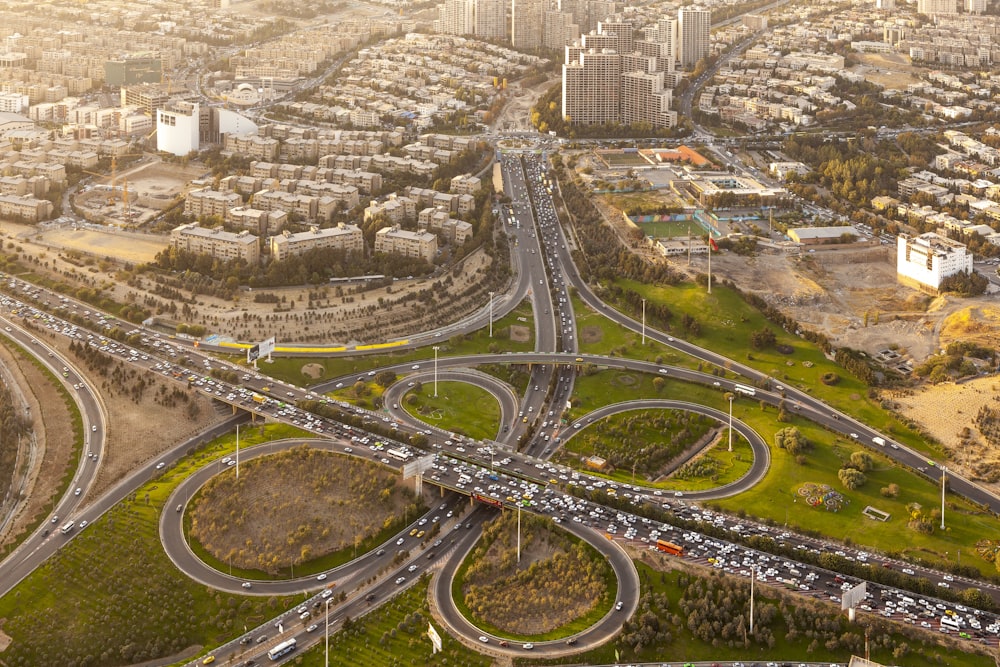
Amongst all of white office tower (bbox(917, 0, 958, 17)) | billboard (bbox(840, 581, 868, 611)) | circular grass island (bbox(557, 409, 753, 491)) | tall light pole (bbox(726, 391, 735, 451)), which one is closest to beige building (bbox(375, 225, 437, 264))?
circular grass island (bbox(557, 409, 753, 491))

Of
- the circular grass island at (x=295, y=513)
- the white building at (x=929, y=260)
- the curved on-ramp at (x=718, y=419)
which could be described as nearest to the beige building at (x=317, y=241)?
the circular grass island at (x=295, y=513)

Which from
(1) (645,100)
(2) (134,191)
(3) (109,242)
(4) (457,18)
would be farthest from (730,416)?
(4) (457,18)

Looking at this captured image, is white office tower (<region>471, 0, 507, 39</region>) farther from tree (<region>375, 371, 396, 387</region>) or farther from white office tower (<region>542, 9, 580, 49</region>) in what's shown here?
tree (<region>375, 371, 396, 387</region>)

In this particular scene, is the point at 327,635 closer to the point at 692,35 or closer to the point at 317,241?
the point at 317,241

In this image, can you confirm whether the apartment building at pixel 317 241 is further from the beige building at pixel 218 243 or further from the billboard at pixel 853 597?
the billboard at pixel 853 597

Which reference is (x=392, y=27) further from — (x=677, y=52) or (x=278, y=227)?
(x=278, y=227)

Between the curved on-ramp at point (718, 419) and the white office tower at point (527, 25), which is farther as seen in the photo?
the white office tower at point (527, 25)
